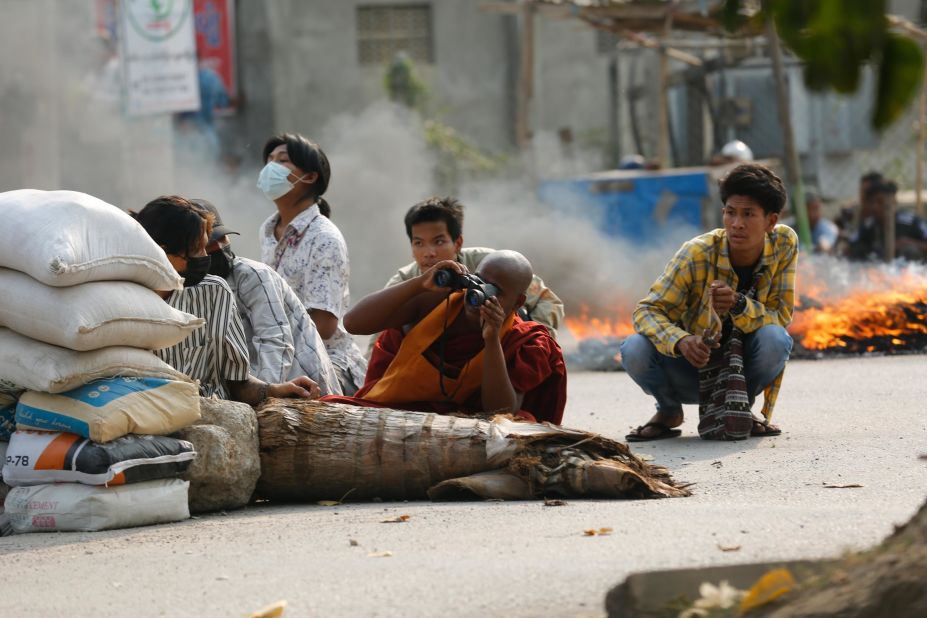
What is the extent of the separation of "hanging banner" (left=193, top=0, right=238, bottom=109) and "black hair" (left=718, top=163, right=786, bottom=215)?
1889 centimetres

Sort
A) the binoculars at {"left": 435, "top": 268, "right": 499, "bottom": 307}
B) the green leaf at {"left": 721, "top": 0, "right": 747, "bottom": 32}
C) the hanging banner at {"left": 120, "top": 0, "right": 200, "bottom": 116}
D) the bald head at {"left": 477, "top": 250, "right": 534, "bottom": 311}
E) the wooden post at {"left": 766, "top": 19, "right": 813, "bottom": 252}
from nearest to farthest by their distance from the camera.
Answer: the green leaf at {"left": 721, "top": 0, "right": 747, "bottom": 32} → the binoculars at {"left": 435, "top": 268, "right": 499, "bottom": 307} → the bald head at {"left": 477, "top": 250, "right": 534, "bottom": 311} → the wooden post at {"left": 766, "top": 19, "right": 813, "bottom": 252} → the hanging banner at {"left": 120, "top": 0, "right": 200, "bottom": 116}

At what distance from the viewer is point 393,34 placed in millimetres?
24859

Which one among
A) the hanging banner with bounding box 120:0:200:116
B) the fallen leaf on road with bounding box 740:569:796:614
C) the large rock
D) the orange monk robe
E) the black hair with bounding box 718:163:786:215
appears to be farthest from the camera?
the hanging banner with bounding box 120:0:200:116

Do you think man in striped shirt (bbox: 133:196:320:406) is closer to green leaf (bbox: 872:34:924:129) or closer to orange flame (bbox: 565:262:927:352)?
green leaf (bbox: 872:34:924:129)

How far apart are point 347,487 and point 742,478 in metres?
1.44

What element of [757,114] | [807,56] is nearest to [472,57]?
[757,114]

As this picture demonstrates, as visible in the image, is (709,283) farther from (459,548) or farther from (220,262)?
(459,548)

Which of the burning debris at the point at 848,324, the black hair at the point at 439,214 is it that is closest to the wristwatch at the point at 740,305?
the black hair at the point at 439,214

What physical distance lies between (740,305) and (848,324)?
13.2 ft

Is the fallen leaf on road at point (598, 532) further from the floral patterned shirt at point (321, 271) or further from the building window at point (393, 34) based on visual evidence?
the building window at point (393, 34)

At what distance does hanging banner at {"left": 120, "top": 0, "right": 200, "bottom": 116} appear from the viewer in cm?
1603

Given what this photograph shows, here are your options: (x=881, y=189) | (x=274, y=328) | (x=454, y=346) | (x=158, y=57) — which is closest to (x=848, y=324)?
(x=881, y=189)

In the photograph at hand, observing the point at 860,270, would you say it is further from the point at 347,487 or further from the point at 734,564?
the point at 734,564

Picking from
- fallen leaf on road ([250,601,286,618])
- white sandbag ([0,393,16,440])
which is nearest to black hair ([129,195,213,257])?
white sandbag ([0,393,16,440])
